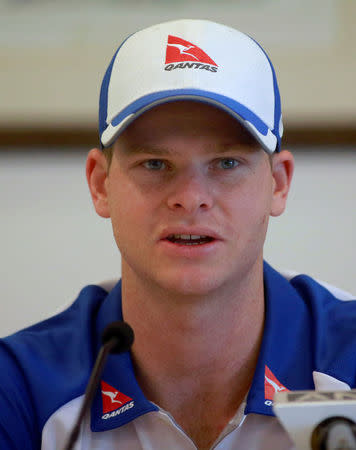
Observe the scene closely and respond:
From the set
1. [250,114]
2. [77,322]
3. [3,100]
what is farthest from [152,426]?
[3,100]

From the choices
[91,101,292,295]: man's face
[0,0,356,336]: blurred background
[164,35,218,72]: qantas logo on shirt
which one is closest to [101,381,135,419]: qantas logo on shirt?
[91,101,292,295]: man's face

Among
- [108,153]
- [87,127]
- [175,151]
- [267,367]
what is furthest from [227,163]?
[87,127]

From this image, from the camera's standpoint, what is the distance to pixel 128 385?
959 millimetres

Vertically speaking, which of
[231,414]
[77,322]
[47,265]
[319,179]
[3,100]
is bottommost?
[231,414]

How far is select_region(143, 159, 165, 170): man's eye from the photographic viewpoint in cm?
91

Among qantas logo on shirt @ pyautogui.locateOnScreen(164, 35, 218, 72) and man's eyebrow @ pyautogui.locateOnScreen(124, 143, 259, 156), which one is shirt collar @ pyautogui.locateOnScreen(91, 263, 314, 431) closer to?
man's eyebrow @ pyautogui.locateOnScreen(124, 143, 259, 156)

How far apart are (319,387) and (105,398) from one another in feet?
0.96

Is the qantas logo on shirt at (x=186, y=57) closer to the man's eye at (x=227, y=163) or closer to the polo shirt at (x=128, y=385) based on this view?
the man's eye at (x=227, y=163)

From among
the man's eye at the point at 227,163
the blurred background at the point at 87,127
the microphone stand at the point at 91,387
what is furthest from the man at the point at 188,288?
the blurred background at the point at 87,127

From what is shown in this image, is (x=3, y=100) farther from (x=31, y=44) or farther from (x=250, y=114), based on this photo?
(x=250, y=114)

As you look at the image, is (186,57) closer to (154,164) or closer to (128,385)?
(154,164)

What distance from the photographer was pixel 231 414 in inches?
38.7

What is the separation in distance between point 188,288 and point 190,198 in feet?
0.38

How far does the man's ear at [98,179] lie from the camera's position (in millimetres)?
1047
